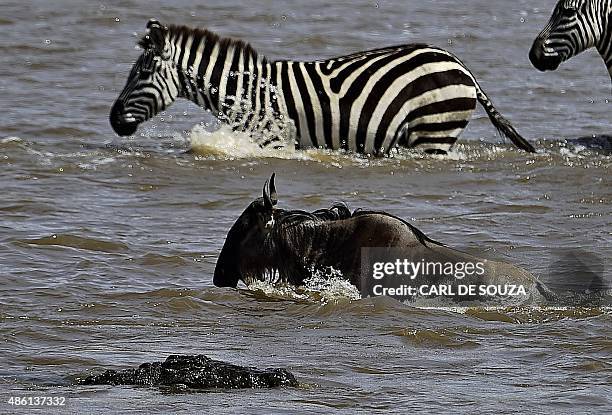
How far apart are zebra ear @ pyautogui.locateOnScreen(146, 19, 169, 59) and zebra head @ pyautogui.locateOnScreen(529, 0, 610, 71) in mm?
3670

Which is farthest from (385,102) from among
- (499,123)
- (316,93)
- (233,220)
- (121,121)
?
(233,220)

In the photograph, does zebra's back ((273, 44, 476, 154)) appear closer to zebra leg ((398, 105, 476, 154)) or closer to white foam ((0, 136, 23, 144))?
zebra leg ((398, 105, 476, 154))

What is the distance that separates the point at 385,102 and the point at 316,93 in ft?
2.09

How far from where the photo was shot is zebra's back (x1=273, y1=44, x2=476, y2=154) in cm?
1319

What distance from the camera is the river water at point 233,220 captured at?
662 cm

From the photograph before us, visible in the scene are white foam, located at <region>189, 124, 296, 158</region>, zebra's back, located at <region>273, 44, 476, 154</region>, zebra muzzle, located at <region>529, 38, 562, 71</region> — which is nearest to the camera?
zebra's back, located at <region>273, 44, 476, 154</region>

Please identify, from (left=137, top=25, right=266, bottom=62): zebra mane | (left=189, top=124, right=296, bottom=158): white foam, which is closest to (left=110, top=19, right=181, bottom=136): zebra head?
(left=137, top=25, right=266, bottom=62): zebra mane

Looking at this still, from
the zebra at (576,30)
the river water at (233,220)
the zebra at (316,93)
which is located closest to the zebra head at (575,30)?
the zebra at (576,30)

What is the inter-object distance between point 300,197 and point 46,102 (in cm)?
566

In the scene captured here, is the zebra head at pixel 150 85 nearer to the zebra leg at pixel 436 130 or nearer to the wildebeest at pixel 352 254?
the zebra leg at pixel 436 130

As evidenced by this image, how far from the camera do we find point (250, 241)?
27.7 ft

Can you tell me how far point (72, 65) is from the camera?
63.6 feet

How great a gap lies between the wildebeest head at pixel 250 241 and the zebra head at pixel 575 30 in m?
6.88

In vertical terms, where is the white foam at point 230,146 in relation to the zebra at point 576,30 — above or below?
below
